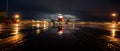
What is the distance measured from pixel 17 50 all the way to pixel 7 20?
91.9m

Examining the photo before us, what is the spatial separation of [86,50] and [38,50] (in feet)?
11.2

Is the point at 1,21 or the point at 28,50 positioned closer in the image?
the point at 28,50

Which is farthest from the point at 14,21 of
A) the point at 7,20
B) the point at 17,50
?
the point at 17,50

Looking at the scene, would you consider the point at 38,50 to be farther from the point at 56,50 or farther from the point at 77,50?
the point at 77,50

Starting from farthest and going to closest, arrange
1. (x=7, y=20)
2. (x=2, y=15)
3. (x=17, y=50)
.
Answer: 1. (x=2, y=15)
2. (x=7, y=20)
3. (x=17, y=50)

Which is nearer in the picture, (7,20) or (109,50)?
(109,50)

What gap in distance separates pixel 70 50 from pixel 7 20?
92.5 m

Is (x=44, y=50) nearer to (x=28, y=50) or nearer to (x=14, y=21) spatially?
(x=28, y=50)

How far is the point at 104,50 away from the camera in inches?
650

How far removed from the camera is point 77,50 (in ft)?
55.3

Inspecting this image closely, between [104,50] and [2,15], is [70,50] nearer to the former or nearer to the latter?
[104,50]

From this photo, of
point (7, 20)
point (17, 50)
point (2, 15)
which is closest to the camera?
point (17, 50)

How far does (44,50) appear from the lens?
54.9 feet

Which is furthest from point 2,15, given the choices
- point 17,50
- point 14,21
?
point 17,50
